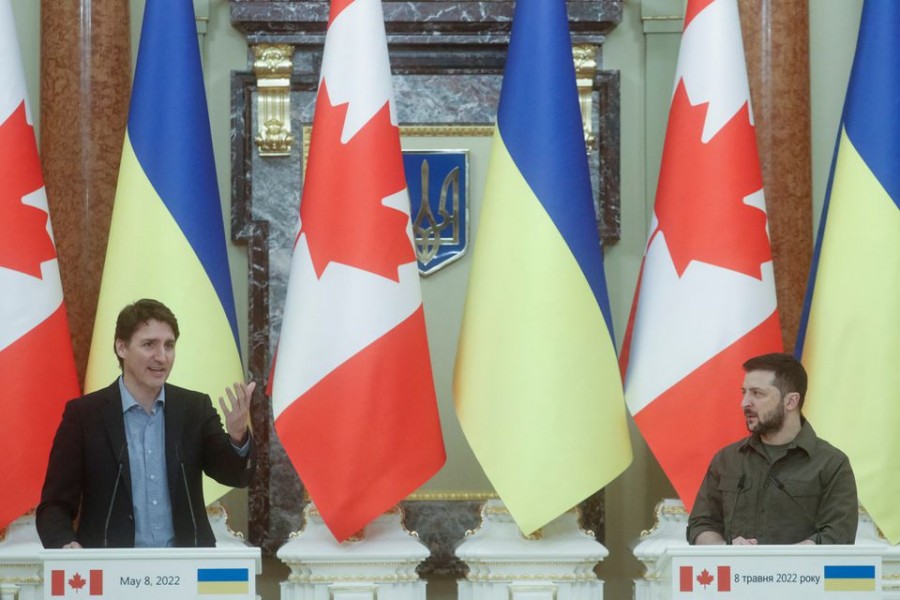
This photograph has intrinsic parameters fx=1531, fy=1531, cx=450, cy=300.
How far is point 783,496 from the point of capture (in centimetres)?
423

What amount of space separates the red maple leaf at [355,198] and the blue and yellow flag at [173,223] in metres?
0.40

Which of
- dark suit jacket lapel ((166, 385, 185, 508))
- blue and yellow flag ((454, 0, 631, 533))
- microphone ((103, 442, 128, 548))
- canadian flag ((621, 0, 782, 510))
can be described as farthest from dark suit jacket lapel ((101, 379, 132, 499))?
canadian flag ((621, 0, 782, 510))

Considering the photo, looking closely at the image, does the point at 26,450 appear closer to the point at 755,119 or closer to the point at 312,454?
the point at 312,454

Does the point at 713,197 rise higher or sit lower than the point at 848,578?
higher

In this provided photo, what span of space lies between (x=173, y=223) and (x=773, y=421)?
2026 mm

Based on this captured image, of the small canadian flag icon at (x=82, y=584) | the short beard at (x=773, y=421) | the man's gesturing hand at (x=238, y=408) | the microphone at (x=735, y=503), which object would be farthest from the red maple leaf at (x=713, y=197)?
the small canadian flag icon at (x=82, y=584)

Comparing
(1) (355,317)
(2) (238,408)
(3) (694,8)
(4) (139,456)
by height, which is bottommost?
(4) (139,456)

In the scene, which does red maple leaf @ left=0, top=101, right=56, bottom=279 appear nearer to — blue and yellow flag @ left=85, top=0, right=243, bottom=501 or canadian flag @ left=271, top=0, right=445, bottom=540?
blue and yellow flag @ left=85, top=0, right=243, bottom=501

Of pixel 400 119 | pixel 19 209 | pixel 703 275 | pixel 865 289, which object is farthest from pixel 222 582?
pixel 400 119

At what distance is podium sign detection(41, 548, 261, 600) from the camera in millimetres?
3617

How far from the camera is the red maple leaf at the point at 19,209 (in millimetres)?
4887

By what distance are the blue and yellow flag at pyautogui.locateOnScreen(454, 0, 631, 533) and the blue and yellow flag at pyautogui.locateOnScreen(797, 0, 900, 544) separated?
2.30 feet

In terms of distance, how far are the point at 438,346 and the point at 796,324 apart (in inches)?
54.1

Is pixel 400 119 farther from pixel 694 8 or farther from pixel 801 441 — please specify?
pixel 801 441
